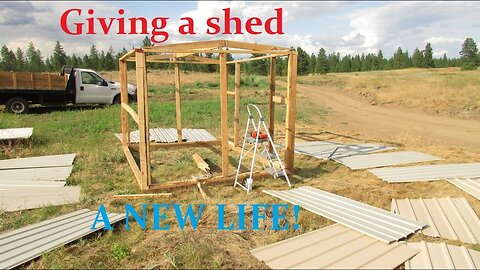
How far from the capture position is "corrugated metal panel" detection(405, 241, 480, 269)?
3.27 m

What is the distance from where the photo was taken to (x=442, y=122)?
43.3ft

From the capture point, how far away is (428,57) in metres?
81.1

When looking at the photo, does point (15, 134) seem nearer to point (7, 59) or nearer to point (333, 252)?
point (333, 252)

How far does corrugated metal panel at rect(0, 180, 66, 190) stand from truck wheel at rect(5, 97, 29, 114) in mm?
10330

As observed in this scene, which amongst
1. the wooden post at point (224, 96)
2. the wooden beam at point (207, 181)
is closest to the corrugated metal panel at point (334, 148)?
the wooden beam at point (207, 181)

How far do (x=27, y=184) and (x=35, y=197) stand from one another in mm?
789

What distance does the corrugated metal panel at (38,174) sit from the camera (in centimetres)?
613

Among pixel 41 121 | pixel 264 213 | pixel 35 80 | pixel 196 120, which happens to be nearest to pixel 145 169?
pixel 264 213

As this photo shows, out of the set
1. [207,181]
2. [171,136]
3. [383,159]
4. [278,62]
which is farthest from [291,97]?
[278,62]

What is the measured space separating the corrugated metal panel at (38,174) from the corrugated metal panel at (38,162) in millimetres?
246

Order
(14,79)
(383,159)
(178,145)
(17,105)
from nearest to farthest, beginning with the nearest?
(383,159) < (178,145) < (14,79) < (17,105)

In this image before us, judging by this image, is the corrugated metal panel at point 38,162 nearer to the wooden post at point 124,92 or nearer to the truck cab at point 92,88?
the wooden post at point 124,92

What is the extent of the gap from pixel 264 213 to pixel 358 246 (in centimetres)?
134

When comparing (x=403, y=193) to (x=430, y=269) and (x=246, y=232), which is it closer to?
(x=430, y=269)
